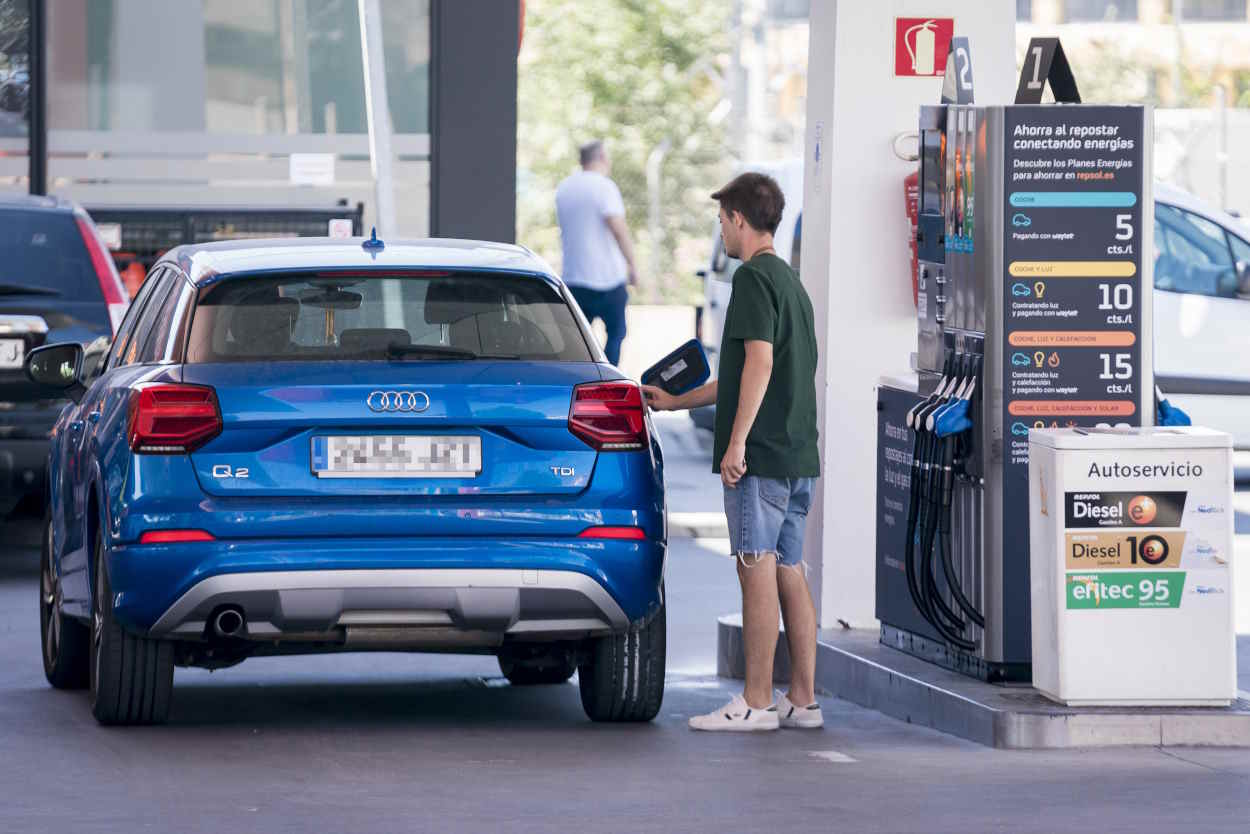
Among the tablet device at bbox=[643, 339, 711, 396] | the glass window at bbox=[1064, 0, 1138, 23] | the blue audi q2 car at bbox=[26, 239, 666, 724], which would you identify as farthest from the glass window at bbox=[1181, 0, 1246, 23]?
the blue audi q2 car at bbox=[26, 239, 666, 724]

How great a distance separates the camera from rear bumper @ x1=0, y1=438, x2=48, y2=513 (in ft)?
41.2

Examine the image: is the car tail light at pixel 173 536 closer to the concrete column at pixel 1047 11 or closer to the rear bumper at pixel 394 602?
the rear bumper at pixel 394 602

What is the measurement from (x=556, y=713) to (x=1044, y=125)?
2.62m

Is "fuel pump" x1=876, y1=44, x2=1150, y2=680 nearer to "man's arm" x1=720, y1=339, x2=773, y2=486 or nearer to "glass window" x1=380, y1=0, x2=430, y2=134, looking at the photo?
"man's arm" x1=720, y1=339, x2=773, y2=486

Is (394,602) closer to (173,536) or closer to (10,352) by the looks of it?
(173,536)

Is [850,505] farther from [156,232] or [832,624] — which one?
[156,232]

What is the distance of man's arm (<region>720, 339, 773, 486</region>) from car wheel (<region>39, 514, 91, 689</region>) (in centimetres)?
256

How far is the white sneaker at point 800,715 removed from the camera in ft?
28.2

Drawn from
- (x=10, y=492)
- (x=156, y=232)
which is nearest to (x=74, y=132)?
(x=156, y=232)

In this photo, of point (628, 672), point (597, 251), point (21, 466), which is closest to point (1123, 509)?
point (628, 672)

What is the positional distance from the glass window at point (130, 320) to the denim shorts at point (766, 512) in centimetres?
222

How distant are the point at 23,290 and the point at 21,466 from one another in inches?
35.5

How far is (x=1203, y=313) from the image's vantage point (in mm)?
16844

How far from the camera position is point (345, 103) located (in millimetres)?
17781
